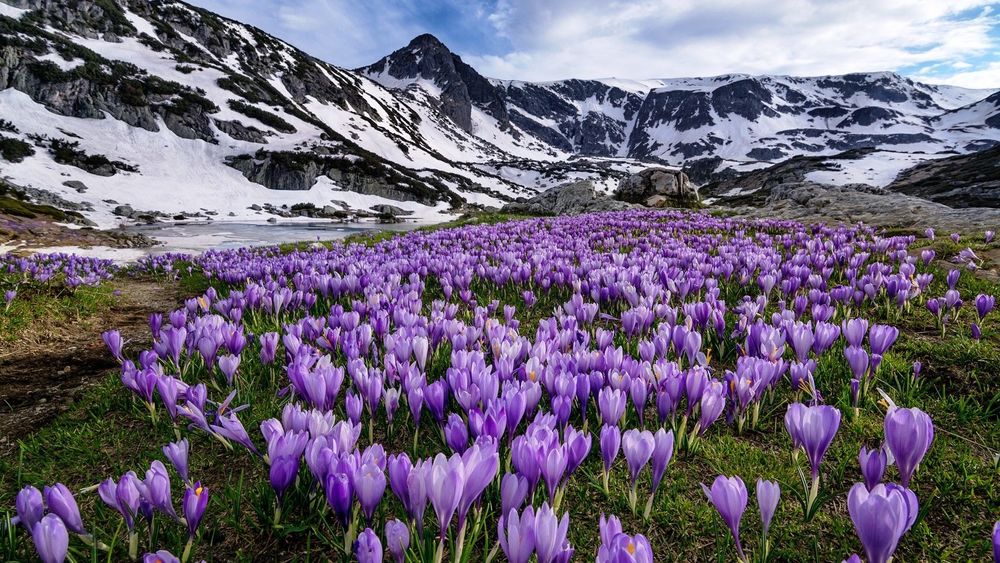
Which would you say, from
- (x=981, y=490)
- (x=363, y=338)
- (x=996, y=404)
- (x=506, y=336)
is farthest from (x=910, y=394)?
(x=363, y=338)

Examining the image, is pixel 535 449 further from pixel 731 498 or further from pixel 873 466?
pixel 873 466

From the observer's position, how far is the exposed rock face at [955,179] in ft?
196

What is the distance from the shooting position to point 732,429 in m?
2.60

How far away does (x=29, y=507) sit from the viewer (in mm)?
1448

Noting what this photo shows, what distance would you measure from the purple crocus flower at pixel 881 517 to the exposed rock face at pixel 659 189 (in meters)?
28.3

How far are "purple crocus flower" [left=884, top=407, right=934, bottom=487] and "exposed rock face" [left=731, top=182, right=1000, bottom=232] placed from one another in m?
10.8

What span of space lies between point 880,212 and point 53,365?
17.0m

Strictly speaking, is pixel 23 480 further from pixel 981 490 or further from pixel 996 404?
pixel 996 404

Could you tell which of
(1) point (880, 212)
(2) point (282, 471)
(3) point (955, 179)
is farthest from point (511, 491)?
(3) point (955, 179)

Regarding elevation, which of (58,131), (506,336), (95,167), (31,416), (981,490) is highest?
(58,131)

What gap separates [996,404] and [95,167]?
89224 mm

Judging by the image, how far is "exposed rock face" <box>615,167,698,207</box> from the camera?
29.0m

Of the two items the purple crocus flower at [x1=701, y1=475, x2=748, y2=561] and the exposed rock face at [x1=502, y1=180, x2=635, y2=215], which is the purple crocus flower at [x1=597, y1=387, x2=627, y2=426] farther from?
the exposed rock face at [x1=502, y1=180, x2=635, y2=215]

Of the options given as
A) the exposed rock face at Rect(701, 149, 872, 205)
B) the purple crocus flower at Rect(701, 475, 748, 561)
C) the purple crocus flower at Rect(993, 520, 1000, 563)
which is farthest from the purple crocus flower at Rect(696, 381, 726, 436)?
the exposed rock face at Rect(701, 149, 872, 205)
